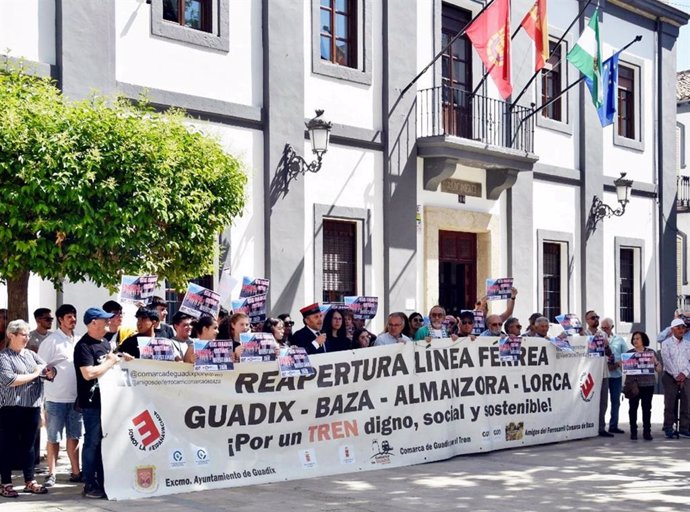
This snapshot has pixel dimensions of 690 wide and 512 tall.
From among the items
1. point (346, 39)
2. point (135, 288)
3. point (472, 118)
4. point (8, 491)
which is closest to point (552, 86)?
point (472, 118)

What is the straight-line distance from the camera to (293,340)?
12039 millimetres

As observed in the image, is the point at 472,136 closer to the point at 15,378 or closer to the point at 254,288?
the point at 254,288

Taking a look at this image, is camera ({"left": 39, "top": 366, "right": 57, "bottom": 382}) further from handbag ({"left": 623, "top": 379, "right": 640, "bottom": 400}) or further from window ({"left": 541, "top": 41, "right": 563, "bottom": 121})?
window ({"left": 541, "top": 41, "right": 563, "bottom": 121})

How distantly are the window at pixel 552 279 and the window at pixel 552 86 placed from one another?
8.73 ft

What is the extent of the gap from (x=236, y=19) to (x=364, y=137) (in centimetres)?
303

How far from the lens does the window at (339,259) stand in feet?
56.3

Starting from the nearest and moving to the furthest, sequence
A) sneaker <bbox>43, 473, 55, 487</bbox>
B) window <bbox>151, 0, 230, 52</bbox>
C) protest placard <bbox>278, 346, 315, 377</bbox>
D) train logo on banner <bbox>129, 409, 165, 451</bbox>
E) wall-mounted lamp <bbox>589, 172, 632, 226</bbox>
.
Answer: train logo on banner <bbox>129, 409, 165, 451</bbox> < sneaker <bbox>43, 473, 55, 487</bbox> < protest placard <bbox>278, 346, 315, 377</bbox> < window <bbox>151, 0, 230, 52</bbox> < wall-mounted lamp <bbox>589, 172, 632, 226</bbox>

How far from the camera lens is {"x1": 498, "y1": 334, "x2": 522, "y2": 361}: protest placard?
13234 millimetres

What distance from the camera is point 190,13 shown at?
50.1 ft

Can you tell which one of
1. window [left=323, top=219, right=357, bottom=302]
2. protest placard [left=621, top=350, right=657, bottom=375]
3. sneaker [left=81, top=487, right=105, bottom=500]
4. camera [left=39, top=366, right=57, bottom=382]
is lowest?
sneaker [left=81, top=487, right=105, bottom=500]

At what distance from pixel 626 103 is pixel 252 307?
1553 cm

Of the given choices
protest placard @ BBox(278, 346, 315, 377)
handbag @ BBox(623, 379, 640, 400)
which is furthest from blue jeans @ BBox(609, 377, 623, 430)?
protest placard @ BBox(278, 346, 315, 377)

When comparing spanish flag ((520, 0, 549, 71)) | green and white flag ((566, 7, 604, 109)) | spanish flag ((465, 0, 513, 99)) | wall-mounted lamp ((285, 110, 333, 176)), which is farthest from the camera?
green and white flag ((566, 7, 604, 109))

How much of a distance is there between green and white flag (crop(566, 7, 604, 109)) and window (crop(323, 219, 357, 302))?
533 cm
